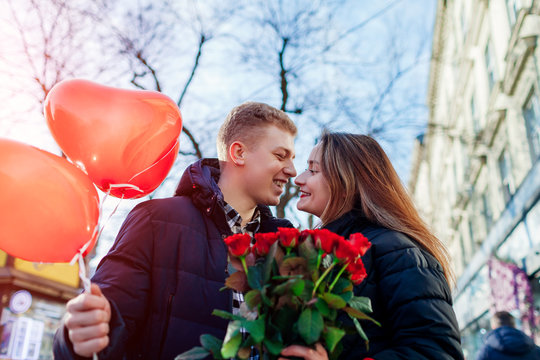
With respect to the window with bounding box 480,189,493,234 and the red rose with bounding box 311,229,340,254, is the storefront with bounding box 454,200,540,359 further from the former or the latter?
the red rose with bounding box 311,229,340,254

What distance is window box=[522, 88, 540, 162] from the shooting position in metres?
10.2

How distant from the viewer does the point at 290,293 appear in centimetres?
150

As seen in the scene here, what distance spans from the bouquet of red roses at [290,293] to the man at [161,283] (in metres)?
0.39

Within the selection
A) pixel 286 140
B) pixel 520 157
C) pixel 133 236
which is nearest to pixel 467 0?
pixel 520 157

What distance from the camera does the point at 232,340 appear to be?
1.45 metres

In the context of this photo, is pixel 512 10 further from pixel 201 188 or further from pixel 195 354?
pixel 195 354

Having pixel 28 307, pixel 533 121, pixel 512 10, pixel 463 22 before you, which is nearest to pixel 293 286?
pixel 533 121

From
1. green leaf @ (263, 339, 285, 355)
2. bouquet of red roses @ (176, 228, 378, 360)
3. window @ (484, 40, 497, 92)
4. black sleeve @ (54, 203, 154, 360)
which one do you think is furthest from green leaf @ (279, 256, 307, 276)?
window @ (484, 40, 497, 92)

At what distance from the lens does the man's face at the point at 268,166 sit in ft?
9.36

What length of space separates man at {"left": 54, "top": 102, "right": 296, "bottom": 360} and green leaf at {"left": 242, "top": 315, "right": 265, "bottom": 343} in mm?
541

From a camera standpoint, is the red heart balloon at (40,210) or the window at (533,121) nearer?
the red heart balloon at (40,210)

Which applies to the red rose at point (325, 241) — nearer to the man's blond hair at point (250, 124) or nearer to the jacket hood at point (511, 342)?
the man's blond hair at point (250, 124)

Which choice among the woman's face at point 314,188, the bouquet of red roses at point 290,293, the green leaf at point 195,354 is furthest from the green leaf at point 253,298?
the woman's face at point 314,188

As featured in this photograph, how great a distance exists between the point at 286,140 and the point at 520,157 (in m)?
9.75
